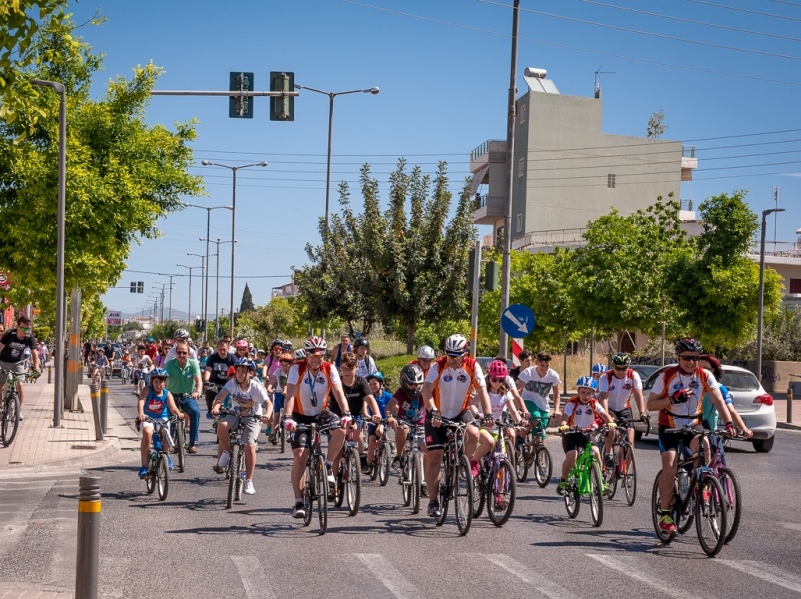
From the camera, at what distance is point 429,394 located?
38.3ft

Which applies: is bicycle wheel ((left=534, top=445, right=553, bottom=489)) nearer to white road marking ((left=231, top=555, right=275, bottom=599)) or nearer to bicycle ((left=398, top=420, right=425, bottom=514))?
bicycle ((left=398, top=420, right=425, bottom=514))

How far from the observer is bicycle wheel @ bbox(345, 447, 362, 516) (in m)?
11.9

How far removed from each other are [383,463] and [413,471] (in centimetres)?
259

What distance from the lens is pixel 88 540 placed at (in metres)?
6.04

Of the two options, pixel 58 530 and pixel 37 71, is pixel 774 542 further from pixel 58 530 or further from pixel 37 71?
pixel 37 71

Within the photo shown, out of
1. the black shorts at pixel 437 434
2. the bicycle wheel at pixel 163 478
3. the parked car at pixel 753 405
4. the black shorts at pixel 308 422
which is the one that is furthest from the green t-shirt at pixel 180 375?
the parked car at pixel 753 405

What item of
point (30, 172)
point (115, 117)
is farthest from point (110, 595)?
point (115, 117)

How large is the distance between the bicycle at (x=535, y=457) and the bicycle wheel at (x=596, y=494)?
3.42 m

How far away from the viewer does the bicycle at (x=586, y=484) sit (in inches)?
461

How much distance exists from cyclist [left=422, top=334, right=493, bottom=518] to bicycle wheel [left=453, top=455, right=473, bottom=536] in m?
0.36

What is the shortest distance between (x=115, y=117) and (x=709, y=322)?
987 inches

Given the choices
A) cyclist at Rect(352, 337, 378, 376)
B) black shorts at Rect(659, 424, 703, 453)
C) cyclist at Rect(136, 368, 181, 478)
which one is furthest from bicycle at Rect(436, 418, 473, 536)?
cyclist at Rect(352, 337, 378, 376)

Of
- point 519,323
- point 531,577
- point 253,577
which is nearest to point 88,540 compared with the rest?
point 253,577

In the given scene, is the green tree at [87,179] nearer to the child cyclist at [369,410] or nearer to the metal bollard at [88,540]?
the child cyclist at [369,410]
